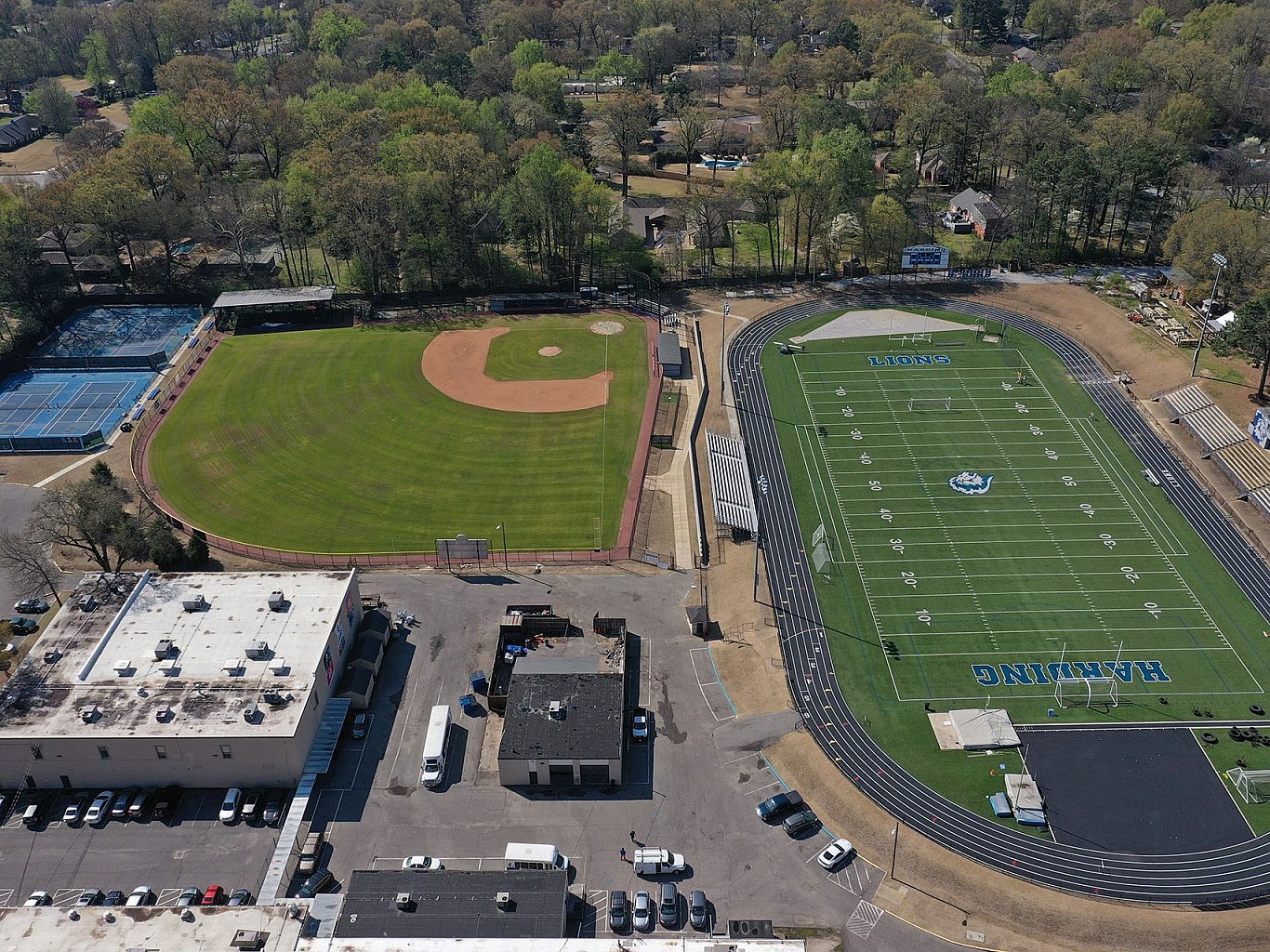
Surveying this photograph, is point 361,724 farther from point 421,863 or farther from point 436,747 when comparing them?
point 421,863

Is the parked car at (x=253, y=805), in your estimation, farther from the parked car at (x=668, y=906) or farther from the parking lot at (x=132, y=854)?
the parked car at (x=668, y=906)

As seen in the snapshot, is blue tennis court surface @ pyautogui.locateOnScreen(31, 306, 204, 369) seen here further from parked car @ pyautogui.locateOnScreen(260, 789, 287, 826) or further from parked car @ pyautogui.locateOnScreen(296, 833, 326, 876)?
parked car @ pyautogui.locateOnScreen(296, 833, 326, 876)

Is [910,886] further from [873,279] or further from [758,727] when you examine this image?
[873,279]

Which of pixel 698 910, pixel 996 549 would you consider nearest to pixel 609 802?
pixel 698 910

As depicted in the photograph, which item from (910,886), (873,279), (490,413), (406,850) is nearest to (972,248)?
(873,279)

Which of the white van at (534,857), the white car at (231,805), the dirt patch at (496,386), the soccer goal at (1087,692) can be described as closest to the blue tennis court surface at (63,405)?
the dirt patch at (496,386)

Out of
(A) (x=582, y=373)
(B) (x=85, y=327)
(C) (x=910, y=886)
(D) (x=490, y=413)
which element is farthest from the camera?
(B) (x=85, y=327)
